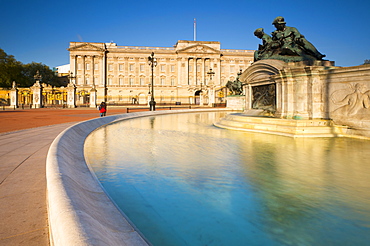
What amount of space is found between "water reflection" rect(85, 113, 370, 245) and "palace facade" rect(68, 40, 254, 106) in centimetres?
7032

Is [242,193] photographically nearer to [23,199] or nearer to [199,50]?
[23,199]

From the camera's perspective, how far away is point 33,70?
7988 cm

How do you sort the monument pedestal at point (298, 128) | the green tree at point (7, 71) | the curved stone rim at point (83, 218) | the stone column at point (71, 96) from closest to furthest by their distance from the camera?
1. the curved stone rim at point (83, 218)
2. the monument pedestal at point (298, 128)
3. the stone column at point (71, 96)
4. the green tree at point (7, 71)

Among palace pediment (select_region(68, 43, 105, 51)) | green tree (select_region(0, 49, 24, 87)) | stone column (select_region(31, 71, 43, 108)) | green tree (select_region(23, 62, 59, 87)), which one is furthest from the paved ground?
green tree (select_region(23, 62, 59, 87))

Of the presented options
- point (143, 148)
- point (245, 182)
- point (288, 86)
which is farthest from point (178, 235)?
point (288, 86)

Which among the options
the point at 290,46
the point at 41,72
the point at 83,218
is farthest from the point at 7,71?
the point at 83,218

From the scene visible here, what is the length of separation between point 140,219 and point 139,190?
2.99ft

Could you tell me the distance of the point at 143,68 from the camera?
260 feet

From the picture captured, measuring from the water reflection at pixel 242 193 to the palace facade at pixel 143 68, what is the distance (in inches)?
2769

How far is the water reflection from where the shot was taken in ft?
8.39

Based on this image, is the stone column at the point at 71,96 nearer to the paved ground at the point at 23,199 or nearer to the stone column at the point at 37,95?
the stone column at the point at 37,95

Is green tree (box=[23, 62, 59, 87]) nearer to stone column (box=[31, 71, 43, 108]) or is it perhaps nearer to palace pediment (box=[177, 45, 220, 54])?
palace pediment (box=[177, 45, 220, 54])

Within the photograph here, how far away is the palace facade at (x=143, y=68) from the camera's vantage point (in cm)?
7569

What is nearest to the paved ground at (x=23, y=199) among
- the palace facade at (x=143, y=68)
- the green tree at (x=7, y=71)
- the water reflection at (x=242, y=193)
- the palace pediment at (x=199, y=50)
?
the water reflection at (x=242, y=193)
